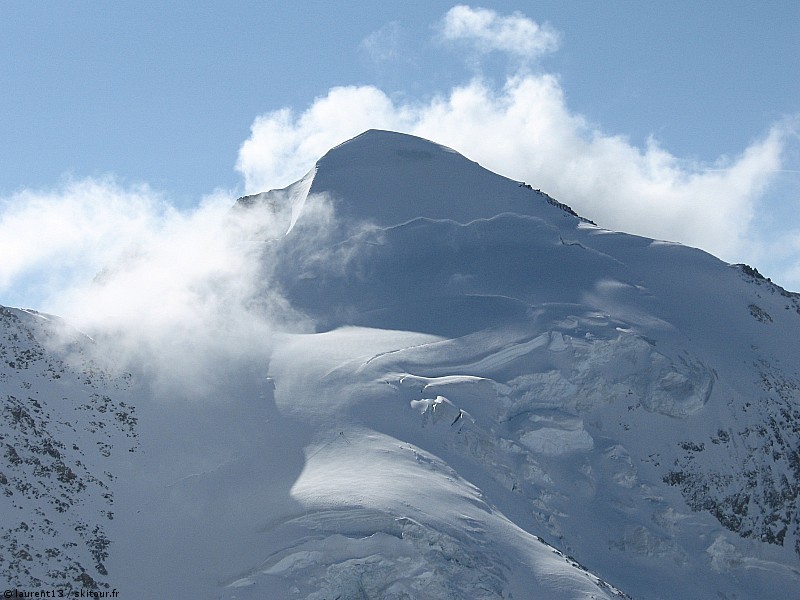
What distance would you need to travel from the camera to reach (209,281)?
211 ft

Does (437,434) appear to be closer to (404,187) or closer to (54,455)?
(54,455)

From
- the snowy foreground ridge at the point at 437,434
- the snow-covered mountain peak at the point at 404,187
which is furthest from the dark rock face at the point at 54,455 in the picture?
the snow-covered mountain peak at the point at 404,187

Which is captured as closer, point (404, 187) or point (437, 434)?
point (437, 434)

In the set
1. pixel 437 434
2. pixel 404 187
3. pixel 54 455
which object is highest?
pixel 404 187

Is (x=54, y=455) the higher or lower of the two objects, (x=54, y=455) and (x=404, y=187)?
the lower

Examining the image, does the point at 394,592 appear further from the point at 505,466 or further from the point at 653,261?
the point at 653,261

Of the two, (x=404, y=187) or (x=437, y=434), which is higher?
(x=404, y=187)

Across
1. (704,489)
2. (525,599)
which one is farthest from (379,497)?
(704,489)

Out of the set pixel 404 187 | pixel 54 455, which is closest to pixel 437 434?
pixel 54 455

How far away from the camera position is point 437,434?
157 feet

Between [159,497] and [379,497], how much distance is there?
9933mm

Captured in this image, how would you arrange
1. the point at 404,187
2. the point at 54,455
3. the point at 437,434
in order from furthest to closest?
the point at 404,187, the point at 437,434, the point at 54,455

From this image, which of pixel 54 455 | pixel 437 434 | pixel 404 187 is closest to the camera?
pixel 54 455

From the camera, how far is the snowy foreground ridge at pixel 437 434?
39.2 meters
